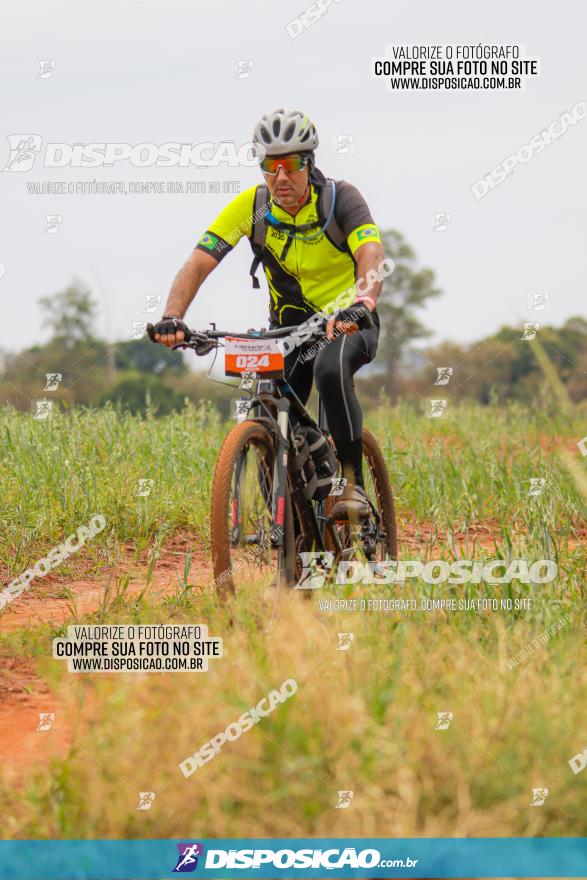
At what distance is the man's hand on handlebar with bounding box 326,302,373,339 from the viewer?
5.10 m

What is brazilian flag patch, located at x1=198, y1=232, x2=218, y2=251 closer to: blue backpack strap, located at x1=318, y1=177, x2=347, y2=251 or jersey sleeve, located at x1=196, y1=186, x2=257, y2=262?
jersey sleeve, located at x1=196, y1=186, x2=257, y2=262

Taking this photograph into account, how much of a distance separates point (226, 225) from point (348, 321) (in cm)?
118

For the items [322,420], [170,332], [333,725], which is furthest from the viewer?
[322,420]

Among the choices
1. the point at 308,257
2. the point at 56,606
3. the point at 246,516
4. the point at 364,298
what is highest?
the point at 308,257

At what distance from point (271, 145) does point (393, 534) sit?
8.26ft

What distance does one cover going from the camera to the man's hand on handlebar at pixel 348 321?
5.10 meters

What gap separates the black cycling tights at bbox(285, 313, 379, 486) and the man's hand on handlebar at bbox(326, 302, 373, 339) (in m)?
0.33

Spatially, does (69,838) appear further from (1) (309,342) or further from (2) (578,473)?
(1) (309,342)

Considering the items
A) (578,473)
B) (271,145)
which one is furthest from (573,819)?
(271,145)

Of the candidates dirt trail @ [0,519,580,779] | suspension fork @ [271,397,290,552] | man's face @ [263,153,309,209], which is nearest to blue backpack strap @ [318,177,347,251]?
man's face @ [263,153,309,209]

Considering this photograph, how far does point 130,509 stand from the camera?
25.0 ft

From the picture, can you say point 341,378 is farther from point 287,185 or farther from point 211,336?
point 287,185

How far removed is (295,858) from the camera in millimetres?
3244

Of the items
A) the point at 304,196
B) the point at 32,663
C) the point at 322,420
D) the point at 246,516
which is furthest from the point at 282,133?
the point at 32,663
